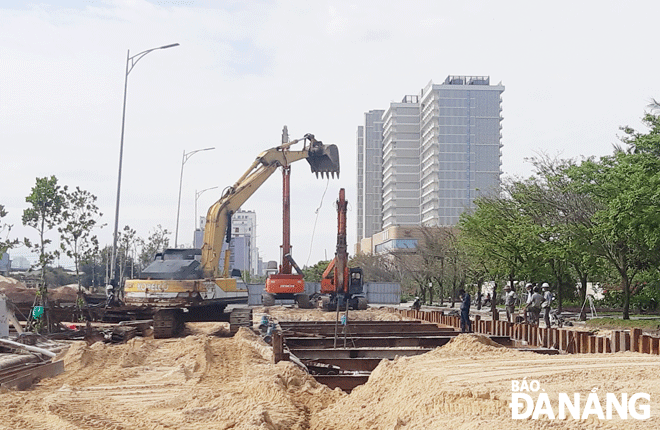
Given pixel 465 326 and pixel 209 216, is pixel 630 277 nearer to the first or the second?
pixel 465 326

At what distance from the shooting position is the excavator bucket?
31.1m

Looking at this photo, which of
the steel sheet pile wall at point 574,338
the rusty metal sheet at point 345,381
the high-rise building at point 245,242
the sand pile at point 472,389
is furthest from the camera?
the high-rise building at point 245,242

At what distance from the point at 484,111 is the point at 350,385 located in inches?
4951

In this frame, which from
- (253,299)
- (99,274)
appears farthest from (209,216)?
(99,274)

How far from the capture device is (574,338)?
16750 millimetres

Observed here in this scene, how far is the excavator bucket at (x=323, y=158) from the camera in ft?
102

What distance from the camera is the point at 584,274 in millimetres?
37562

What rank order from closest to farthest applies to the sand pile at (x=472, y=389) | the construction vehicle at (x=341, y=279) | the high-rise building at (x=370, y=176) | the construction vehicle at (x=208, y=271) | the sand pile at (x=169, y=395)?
the sand pile at (x=472, y=389) < the sand pile at (x=169, y=395) < the construction vehicle at (x=208, y=271) < the construction vehicle at (x=341, y=279) < the high-rise building at (x=370, y=176)

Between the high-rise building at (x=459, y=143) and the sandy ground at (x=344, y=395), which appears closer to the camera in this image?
the sandy ground at (x=344, y=395)

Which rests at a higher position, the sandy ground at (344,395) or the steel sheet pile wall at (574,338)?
the steel sheet pile wall at (574,338)

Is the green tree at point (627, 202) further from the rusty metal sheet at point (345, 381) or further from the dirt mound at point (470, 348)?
the rusty metal sheet at point (345, 381)

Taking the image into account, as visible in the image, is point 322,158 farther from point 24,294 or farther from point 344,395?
point 344,395

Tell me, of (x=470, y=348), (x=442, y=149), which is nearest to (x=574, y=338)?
(x=470, y=348)

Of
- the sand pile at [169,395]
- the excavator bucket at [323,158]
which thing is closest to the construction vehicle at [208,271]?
the excavator bucket at [323,158]
